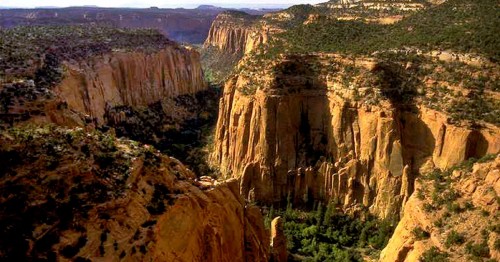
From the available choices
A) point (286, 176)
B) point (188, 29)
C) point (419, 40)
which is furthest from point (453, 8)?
point (188, 29)

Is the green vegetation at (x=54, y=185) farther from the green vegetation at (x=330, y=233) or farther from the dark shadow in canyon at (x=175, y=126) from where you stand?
the dark shadow in canyon at (x=175, y=126)

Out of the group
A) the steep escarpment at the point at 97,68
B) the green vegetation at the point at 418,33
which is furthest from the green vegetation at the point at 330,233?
the steep escarpment at the point at 97,68

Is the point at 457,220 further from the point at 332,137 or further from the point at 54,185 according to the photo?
the point at 332,137

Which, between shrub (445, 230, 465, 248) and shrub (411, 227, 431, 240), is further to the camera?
shrub (411, 227, 431, 240)

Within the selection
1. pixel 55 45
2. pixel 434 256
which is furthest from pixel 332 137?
pixel 55 45

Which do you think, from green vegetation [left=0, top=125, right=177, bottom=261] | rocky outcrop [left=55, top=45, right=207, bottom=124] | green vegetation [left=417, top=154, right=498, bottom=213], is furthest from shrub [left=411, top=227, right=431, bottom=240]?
rocky outcrop [left=55, top=45, right=207, bottom=124]

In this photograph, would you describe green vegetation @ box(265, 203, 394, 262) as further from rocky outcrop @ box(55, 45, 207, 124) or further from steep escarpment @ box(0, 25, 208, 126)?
rocky outcrop @ box(55, 45, 207, 124)
